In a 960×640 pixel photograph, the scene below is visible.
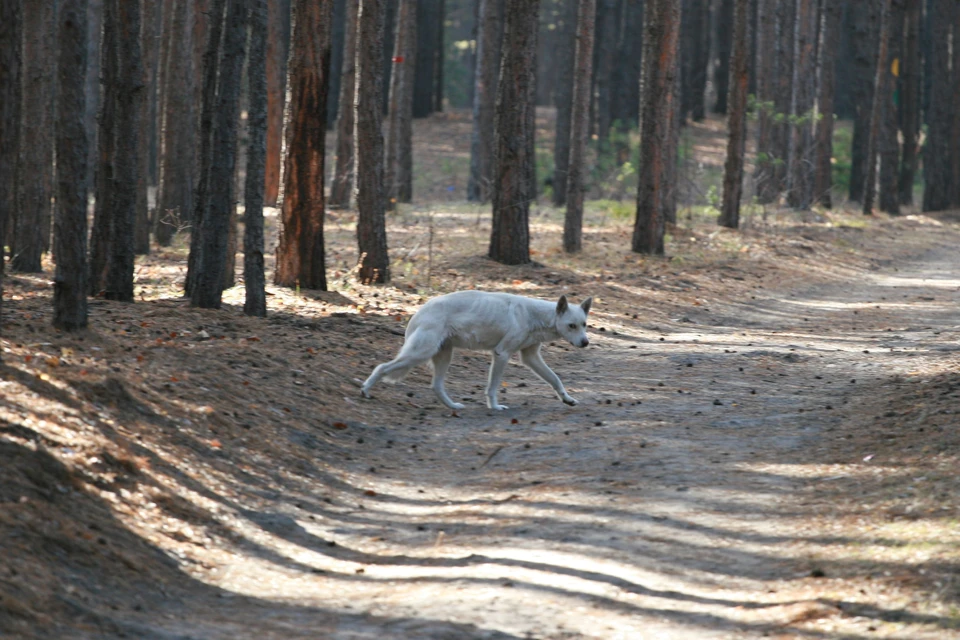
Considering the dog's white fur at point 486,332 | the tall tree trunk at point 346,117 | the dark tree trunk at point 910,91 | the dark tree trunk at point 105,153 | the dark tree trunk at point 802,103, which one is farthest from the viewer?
the dark tree trunk at point 910,91

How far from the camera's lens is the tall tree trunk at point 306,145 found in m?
15.6

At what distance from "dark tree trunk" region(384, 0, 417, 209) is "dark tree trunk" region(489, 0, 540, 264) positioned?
1022 centimetres

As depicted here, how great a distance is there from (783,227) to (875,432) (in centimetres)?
2183

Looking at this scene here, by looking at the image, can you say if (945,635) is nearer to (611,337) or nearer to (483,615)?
(483,615)

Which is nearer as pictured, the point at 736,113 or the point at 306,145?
the point at 306,145

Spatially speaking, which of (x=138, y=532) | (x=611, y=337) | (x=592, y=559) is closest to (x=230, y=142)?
(x=611, y=337)

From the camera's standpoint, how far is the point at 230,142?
1257 centimetres

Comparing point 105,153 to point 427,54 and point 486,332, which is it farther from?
point 427,54

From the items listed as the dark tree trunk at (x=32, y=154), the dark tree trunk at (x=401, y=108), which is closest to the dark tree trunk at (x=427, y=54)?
the dark tree trunk at (x=401, y=108)

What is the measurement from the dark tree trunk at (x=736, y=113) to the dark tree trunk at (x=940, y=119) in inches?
662

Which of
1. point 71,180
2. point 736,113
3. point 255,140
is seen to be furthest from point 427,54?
point 71,180

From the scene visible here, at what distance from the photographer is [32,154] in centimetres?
1667

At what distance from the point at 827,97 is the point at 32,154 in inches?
1154

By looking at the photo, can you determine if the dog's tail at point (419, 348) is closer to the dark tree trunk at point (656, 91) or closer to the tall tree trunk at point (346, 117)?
the dark tree trunk at point (656, 91)
